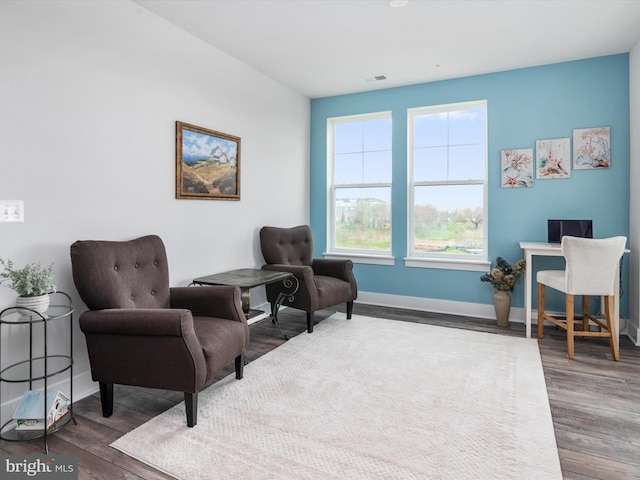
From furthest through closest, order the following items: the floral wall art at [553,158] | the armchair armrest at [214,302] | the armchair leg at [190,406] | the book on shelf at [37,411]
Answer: the floral wall art at [553,158], the armchair armrest at [214,302], the armchair leg at [190,406], the book on shelf at [37,411]

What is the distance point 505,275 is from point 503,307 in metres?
0.32

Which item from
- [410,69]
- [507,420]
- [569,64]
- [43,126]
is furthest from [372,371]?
[569,64]

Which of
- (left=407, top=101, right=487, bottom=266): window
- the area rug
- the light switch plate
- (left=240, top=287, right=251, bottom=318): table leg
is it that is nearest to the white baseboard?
(left=407, top=101, right=487, bottom=266): window

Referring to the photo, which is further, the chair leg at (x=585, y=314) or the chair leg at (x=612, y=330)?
the chair leg at (x=585, y=314)

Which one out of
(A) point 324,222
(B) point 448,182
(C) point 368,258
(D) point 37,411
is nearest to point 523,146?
(B) point 448,182

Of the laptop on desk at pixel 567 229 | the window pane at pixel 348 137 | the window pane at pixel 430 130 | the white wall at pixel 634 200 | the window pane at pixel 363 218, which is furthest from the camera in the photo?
the window pane at pixel 348 137

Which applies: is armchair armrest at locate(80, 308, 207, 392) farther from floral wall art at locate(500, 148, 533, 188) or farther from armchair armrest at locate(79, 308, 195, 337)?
floral wall art at locate(500, 148, 533, 188)

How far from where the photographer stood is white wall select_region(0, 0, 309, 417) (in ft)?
7.10

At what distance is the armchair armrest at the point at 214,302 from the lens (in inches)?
102

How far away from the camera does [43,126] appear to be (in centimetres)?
226

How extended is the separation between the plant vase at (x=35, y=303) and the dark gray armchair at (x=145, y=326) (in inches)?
8.5

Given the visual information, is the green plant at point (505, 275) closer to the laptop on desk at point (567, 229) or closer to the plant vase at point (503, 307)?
the plant vase at point (503, 307)

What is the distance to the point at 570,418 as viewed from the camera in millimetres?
2186

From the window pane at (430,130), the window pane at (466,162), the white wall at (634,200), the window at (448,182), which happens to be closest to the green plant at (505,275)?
the window at (448,182)
